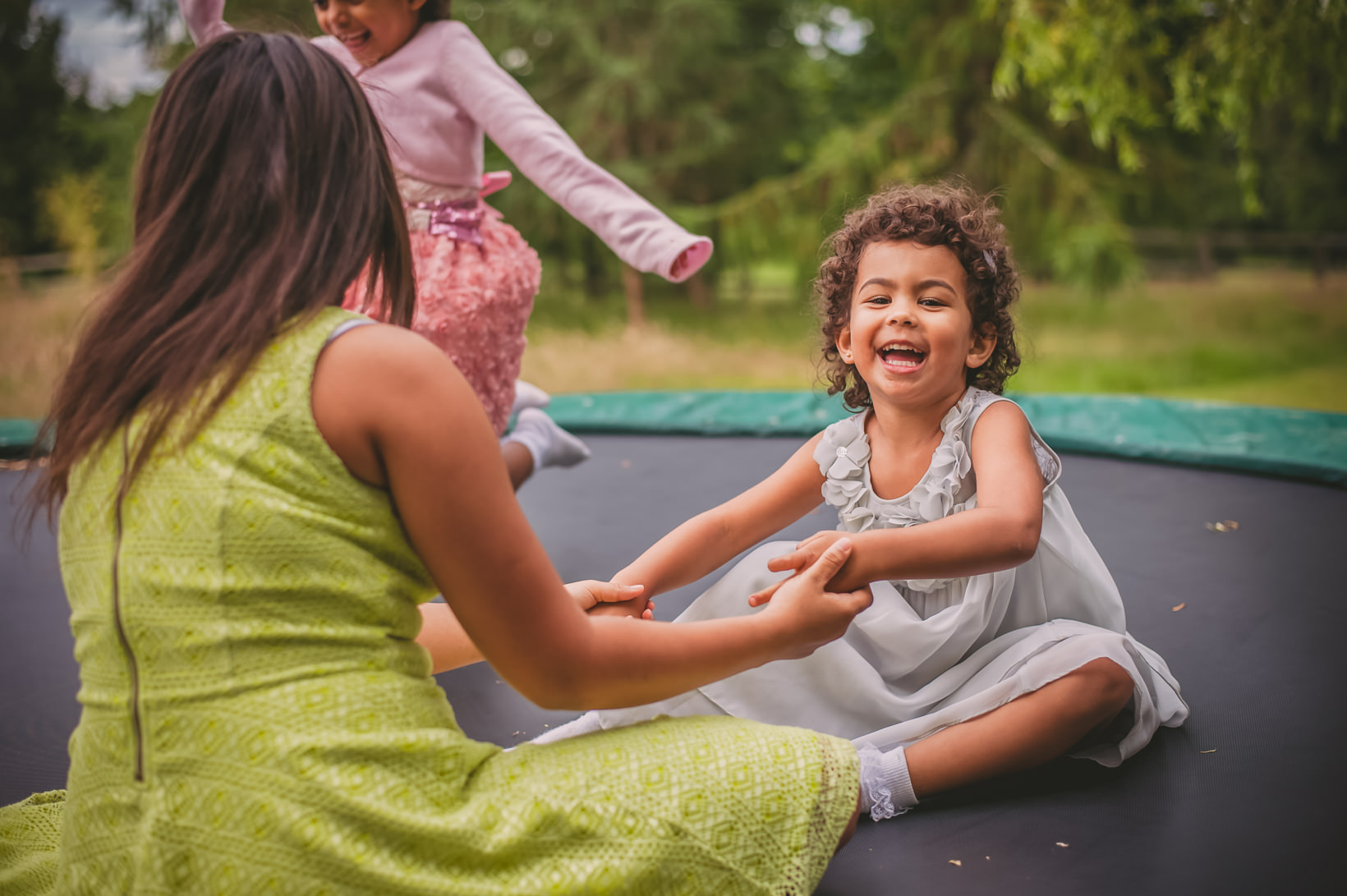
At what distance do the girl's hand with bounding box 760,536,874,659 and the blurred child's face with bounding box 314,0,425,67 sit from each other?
1.25 m

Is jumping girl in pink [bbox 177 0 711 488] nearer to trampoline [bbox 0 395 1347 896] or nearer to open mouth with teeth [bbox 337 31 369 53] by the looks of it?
open mouth with teeth [bbox 337 31 369 53]

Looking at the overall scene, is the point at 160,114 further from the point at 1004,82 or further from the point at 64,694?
the point at 1004,82

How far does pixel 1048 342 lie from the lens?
19.5 ft

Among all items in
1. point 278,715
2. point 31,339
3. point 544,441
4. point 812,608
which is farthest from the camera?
point 31,339

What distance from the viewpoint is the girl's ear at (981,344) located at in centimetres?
128

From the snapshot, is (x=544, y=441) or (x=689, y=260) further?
(x=544, y=441)

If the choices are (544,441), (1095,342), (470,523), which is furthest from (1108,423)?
(1095,342)

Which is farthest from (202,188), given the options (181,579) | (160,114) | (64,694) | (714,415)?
(714,415)

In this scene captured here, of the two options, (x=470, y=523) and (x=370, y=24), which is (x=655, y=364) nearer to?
(x=370, y=24)

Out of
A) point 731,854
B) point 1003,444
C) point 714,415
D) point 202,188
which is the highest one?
point 202,188

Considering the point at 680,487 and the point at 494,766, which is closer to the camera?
the point at 494,766

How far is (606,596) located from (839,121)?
7.39 m

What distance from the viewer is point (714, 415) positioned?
309 cm

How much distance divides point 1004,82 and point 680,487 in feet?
6.03
